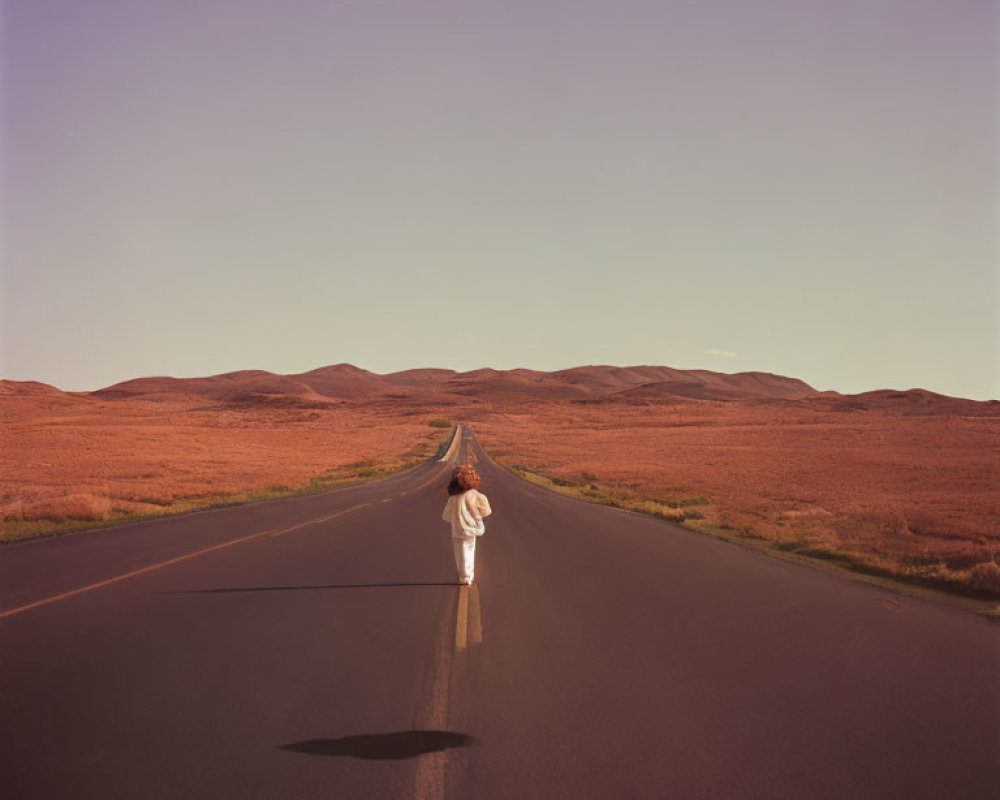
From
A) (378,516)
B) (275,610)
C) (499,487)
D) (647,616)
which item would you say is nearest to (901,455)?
(499,487)

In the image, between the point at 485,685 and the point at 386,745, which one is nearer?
the point at 386,745

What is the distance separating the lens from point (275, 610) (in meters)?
8.34

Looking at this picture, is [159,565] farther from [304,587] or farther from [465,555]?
[465,555]

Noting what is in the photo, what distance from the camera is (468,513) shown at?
10055mm

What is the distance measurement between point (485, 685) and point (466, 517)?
433 centimetres

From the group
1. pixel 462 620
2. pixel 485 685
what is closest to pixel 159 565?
pixel 462 620

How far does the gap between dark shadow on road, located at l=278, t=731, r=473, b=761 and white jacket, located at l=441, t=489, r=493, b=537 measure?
528cm

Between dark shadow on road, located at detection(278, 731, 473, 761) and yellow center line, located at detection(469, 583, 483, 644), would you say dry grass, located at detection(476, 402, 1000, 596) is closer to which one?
yellow center line, located at detection(469, 583, 483, 644)

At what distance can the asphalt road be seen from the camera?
4137mm

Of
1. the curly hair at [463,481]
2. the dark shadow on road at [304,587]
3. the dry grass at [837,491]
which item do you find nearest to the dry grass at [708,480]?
the dry grass at [837,491]

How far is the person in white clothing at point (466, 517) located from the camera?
10008 mm

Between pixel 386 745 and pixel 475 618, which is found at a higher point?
pixel 386 745

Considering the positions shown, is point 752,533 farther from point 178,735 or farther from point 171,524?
point 171,524

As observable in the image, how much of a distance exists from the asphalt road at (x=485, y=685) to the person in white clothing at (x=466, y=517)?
1.87 feet
